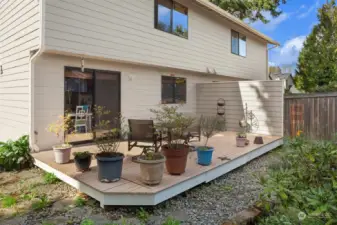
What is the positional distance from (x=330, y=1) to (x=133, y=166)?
63.3ft

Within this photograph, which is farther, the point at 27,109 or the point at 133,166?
the point at 27,109

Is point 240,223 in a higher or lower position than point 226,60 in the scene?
lower

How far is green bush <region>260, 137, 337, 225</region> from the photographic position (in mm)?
1643

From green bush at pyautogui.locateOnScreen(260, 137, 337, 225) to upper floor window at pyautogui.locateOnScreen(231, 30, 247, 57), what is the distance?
32.0 feet

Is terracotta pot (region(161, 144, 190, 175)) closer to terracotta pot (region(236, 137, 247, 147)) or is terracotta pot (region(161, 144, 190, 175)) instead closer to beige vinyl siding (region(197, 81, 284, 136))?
terracotta pot (region(236, 137, 247, 147))

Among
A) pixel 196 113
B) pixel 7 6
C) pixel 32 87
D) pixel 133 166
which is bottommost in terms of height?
pixel 133 166

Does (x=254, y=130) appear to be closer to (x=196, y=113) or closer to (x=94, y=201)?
(x=196, y=113)

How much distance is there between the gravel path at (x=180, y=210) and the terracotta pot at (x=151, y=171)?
0.43 meters

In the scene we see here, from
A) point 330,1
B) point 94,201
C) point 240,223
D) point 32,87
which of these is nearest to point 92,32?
point 32,87

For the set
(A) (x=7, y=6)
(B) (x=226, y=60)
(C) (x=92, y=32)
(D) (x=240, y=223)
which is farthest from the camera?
(B) (x=226, y=60)

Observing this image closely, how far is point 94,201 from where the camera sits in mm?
3635

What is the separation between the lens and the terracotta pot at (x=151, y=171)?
331 centimetres

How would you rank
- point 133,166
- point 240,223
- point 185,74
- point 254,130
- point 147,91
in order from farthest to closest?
1. point 185,74
2. point 254,130
3. point 147,91
4. point 133,166
5. point 240,223

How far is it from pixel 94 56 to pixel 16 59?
211 centimetres
